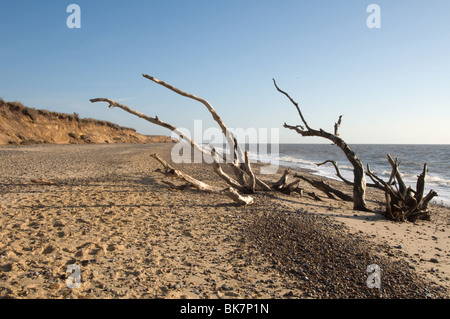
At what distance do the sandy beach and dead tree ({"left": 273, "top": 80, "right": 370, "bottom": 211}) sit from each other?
1.48 feet

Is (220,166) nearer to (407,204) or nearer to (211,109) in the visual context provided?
(211,109)

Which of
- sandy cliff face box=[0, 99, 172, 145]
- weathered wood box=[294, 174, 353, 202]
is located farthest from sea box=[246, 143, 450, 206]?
sandy cliff face box=[0, 99, 172, 145]

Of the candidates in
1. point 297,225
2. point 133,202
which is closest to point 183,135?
point 133,202

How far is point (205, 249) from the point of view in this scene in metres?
4.46

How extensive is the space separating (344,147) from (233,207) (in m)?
3.72

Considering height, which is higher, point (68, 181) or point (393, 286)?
point (68, 181)

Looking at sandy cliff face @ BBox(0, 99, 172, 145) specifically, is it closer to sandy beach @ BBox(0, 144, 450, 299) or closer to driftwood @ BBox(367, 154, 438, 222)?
sandy beach @ BBox(0, 144, 450, 299)

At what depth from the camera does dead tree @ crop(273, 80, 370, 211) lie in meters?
7.57

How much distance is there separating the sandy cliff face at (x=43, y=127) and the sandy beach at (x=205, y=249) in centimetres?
2651

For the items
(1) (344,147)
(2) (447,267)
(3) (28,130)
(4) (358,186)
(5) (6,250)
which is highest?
(3) (28,130)

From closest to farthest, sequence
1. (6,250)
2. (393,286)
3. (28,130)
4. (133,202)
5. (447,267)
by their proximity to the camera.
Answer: (393,286) < (6,250) < (447,267) < (133,202) < (28,130)

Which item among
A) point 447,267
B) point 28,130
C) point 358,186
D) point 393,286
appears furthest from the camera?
point 28,130

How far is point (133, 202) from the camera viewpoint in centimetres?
710
